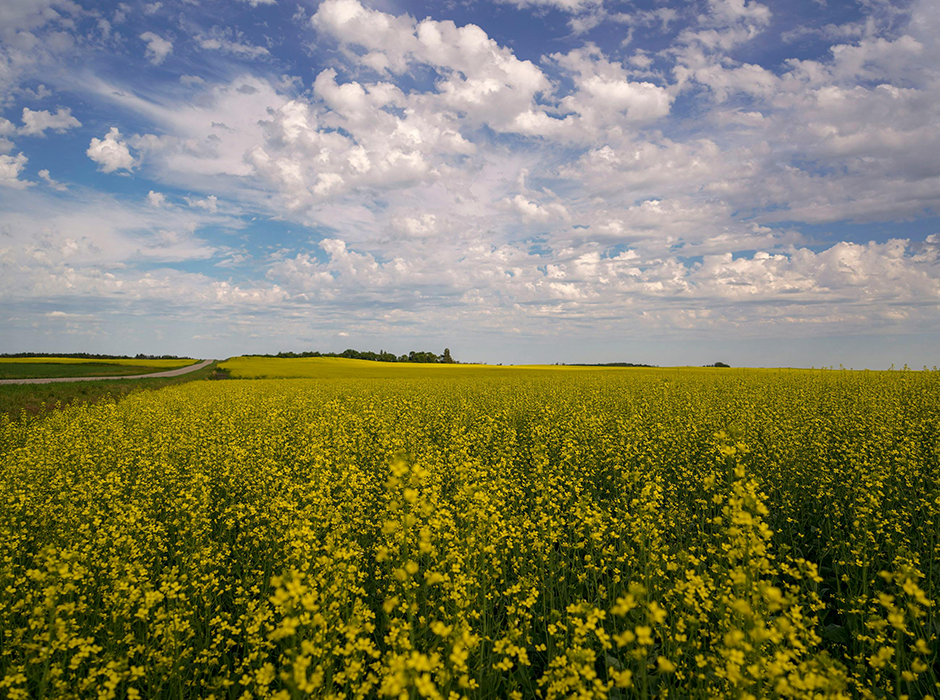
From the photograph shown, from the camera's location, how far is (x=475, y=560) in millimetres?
4789

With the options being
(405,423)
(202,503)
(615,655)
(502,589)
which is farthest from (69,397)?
(615,655)

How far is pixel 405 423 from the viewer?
1183cm

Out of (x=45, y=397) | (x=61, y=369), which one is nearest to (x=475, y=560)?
(x=45, y=397)

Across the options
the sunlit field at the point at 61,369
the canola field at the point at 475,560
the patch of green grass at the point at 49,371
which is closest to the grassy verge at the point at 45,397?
the canola field at the point at 475,560

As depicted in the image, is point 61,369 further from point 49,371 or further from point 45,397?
point 45,397

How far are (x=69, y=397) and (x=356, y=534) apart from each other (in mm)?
24396

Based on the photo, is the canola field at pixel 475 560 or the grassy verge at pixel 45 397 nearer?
the canola field at pixel 475 560

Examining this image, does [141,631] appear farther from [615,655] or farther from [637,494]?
[637,494]

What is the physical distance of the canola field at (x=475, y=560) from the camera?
3105 mm

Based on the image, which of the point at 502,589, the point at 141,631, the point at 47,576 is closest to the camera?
the point at 47,576

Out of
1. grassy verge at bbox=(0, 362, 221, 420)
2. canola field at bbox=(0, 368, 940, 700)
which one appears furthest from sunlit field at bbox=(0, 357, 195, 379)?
canola field at bbox=(0, 368, 940, 700)

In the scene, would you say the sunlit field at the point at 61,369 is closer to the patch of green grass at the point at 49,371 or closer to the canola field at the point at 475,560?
the patch of green grass at the point at 49,371

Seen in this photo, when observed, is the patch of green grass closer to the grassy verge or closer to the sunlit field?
the sunlit field

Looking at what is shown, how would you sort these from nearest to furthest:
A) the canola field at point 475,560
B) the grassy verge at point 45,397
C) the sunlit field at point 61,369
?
1. the canola field at point 475,560
2. the grassy verge at point 45,397
3. the sunlit field at point 61,369
